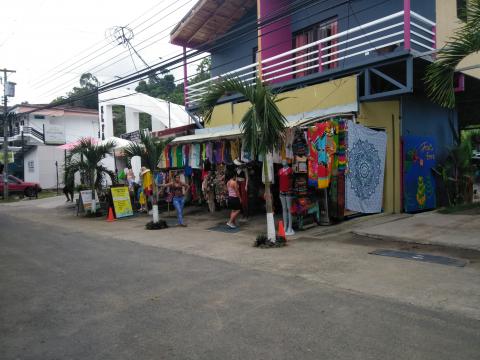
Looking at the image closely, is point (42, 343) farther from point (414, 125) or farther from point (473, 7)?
point (414, 125)

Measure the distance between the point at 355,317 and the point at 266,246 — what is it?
168 inches

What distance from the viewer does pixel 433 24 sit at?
36.7 ft

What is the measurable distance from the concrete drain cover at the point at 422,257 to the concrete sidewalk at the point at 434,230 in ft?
2.73

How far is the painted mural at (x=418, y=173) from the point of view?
456 inches

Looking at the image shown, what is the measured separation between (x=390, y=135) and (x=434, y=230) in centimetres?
340

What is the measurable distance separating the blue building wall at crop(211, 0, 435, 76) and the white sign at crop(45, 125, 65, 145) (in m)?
24.1

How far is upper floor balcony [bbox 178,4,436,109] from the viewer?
1058 cm

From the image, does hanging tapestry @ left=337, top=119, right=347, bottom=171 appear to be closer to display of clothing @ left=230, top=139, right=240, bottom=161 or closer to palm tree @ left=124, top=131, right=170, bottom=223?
display of clothing @ left=230, top=139, right=240, bottom=161

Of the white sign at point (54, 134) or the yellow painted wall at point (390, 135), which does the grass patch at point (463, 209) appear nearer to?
the yellow painted wall at point (390, 135)

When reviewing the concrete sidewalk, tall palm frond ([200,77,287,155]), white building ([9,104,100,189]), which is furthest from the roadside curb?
white building ([9,104,100,189])

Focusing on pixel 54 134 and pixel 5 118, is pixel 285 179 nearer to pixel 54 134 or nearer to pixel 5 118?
pixel 5 118

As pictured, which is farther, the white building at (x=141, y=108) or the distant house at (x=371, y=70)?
the white building at (x=141, y=108)

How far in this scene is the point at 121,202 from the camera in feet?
50.9

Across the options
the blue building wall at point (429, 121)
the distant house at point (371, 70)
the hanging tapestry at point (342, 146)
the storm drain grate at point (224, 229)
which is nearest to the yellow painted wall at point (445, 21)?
the distant house at point (371, 70)
